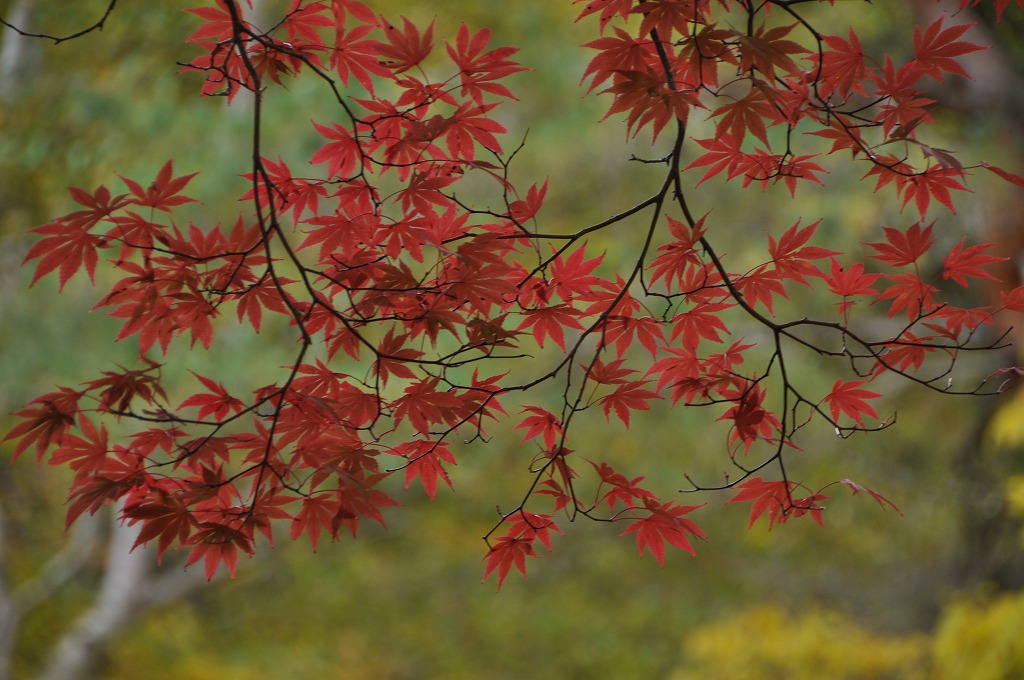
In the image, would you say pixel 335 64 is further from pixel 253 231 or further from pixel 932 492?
pixel 932 492

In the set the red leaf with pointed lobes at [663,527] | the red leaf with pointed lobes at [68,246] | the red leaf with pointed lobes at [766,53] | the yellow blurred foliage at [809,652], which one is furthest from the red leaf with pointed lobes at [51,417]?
the yellow blurred foliage at [809,652]

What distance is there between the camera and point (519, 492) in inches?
253

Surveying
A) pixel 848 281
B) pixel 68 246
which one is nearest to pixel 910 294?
pixel 848 281

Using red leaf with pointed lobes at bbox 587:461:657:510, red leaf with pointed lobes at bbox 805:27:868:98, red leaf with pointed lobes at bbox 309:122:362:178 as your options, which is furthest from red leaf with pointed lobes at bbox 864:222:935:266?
red leaf with pointed lobes at bbox 309:122:362:178

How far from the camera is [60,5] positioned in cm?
388

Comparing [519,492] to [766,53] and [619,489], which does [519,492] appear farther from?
[766,53]

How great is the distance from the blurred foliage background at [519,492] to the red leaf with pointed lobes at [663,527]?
1.41 m

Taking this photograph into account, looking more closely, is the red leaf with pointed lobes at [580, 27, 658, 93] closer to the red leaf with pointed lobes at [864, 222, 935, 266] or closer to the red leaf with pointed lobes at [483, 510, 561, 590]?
the red leaf with pointed lobes at [864, 222, 935, 266]

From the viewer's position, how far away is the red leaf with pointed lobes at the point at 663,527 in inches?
50.5

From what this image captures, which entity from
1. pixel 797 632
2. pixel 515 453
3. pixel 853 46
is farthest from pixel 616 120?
pixel 853 46

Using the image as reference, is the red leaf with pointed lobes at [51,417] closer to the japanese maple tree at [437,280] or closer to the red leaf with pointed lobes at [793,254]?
Answer: the japanese maple tree at [437,280]

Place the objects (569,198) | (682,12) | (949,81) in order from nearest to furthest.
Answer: (682,12) → (949,81) → (569,198)

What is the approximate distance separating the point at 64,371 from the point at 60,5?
145 cm

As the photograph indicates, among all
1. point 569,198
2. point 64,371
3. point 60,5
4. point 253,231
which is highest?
point 569,198
